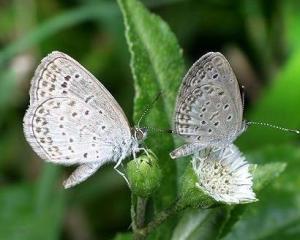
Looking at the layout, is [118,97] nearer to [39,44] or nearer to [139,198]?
[39,44]

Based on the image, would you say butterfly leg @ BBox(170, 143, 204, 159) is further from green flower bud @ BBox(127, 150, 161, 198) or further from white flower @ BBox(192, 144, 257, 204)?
green flower bud @ BBox(127, 150, 161, 198)

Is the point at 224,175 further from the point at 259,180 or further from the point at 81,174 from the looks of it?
the point at 81,174

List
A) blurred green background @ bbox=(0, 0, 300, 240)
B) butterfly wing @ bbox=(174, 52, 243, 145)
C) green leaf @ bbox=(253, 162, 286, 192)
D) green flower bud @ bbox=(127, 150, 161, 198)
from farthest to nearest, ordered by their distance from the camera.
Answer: blurred green background @ bbox=(0, 0, 300, 240)
green leaf @ bbox=(253, 162, 286, 192)
butterfly wing @ bbox=(174, 52, 243, 145)
green flower bud @ bbox=(127, 150, 161, 198)

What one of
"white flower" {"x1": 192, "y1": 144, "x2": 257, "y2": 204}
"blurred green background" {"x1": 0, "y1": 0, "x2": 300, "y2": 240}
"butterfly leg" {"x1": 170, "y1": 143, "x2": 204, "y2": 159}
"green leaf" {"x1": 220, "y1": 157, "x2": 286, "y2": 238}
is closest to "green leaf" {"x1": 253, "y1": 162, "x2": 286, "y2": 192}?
"green leaf" {"x1": 220, "y1": 157, "x2": 286, "y2": 238}

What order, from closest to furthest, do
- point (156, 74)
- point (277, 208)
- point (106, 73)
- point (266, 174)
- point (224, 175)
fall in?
point (224, 175) → point (266, 174) → point (156, 74) → point (277, 208) → point (106, 73)

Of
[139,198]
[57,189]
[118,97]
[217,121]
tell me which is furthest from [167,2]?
[139,198]

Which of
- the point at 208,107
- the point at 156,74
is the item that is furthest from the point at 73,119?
the point at 208,107

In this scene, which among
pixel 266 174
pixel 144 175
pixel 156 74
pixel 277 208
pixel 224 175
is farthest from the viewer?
pixel 277 208
